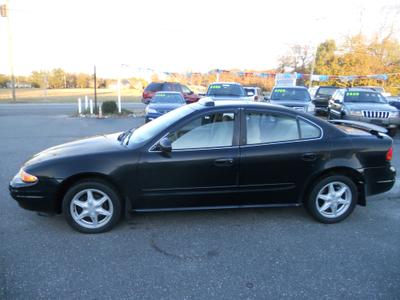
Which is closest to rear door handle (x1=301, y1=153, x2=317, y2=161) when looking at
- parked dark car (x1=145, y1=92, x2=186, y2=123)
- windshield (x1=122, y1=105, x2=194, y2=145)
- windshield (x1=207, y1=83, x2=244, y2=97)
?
windshield (x1=122, y1=105, x2=194, y2=145)

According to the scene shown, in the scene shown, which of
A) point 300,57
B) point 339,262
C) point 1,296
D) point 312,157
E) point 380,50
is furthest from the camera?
point 300,57

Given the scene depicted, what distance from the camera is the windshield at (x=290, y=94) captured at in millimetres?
12273

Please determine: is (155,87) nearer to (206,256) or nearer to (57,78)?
(206,256)

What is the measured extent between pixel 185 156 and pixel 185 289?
4.68 ft

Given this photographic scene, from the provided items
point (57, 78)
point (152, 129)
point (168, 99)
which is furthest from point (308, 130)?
point (57, 78)

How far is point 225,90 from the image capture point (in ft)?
43.9

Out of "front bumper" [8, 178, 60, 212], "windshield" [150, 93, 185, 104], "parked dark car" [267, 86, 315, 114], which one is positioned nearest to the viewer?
"front bumper" [8, 178, 60, 212]

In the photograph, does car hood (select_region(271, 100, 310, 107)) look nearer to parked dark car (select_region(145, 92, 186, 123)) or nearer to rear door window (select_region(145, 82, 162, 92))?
parked dark car (select_region(145, 92, 186, 123))

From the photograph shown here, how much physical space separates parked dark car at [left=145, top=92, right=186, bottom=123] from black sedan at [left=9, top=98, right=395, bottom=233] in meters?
6.94

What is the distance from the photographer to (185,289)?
2.62 metres

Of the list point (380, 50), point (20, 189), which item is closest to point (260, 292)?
point (20, 189)

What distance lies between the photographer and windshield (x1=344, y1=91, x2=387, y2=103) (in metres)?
11.2

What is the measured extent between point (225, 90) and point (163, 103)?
2.83m

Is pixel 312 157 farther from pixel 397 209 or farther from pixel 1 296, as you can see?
pixel 1 296
